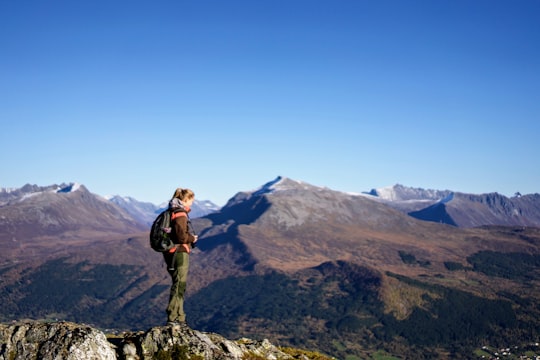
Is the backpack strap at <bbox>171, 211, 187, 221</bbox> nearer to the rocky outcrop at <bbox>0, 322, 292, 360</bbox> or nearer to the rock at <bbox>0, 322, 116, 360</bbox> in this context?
the rocky outcrop at <bbox>0, 322, 292, 360</bbox>

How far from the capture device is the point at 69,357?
23.1 meters

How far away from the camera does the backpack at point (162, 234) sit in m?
24.4

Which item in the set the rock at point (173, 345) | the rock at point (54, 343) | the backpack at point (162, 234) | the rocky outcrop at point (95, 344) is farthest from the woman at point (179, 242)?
the rock at point (54, 343)

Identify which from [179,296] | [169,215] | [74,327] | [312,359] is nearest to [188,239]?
[169,215]

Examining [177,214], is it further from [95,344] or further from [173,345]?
[95,344]

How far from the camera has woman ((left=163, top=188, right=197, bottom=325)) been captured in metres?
24.3

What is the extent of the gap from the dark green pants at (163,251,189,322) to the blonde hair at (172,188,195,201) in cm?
273

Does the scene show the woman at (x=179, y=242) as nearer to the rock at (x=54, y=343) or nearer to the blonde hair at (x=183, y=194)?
→ the blonde hair at (x=183, y=194)

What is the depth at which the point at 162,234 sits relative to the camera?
2436 centimetres

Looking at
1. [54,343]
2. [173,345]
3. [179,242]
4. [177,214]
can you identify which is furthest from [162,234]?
[54,343]

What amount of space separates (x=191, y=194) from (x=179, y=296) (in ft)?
17.1

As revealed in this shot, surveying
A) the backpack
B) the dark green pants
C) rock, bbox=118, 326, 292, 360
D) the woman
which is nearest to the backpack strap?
the woman

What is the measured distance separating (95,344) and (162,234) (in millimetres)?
5986

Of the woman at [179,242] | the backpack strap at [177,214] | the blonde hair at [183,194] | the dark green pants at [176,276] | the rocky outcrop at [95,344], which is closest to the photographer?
the rocky outcrop at [95,344]
